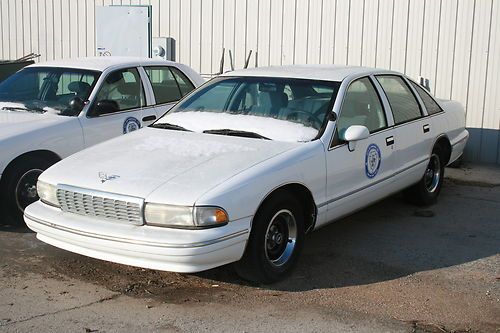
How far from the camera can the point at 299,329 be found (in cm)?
425

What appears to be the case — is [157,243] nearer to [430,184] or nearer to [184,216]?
[184,216]

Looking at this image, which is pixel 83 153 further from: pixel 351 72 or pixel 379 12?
pixel 379 12

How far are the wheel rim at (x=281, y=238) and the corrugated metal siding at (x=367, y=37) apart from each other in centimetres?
566

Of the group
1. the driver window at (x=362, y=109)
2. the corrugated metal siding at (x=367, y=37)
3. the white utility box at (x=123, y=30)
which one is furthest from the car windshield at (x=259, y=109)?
the white utility box at (x=123, y=30)

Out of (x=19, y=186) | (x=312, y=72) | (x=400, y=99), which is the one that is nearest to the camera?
(x=312, y=72)

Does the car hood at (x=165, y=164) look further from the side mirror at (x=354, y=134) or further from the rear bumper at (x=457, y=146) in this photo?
the rear bumper at (x=457, y=146)

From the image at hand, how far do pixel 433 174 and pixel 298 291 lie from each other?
3.09 metres

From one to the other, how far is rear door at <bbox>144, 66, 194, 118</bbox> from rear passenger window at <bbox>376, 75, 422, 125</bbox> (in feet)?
7.87

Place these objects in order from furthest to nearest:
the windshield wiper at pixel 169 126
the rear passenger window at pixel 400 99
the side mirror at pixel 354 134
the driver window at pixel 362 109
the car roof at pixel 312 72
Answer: the rear passenger window at pixel 400 99
the car roof at pixel 312 72
the windshield wiper at pixel 169 126
the driver window at pixel 362 109
the side mirror at pixel 354 134

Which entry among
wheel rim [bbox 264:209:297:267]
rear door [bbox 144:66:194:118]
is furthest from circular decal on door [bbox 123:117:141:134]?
wheel rim [bbox 264:209:297:267]

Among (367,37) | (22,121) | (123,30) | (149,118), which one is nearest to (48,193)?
(22,121)

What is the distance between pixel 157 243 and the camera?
4.39 metres

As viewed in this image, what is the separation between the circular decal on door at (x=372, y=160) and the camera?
5.84 meters

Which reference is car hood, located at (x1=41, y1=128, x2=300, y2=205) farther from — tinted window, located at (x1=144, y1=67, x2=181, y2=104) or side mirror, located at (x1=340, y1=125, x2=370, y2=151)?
tinted window, located at (x1=144, y1=67, x2=181, y2=104)
